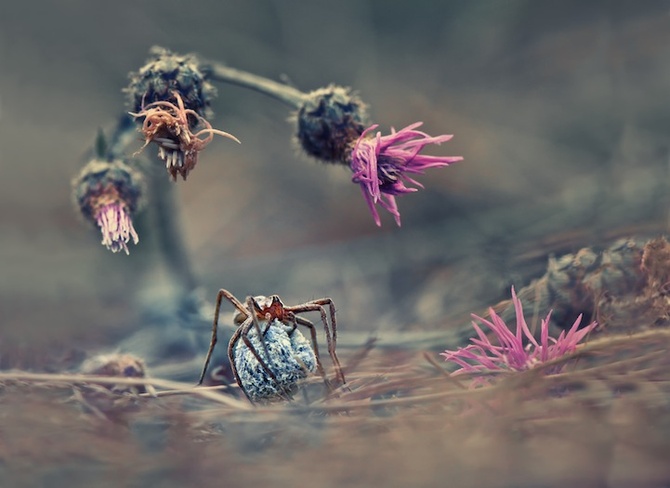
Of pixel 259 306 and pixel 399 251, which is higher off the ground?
pixel 399 251

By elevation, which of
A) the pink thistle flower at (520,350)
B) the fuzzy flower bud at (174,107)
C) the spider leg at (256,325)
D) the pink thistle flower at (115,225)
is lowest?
the pink thistle flower at (520,350)

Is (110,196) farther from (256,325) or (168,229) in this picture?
(168,229)

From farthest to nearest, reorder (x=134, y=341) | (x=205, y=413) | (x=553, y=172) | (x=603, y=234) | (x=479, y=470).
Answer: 1. (x=553, y=172)
2. (x=134, y=341)
3. (x=603, y=234)
4. (x=205, y=413)
5. (x=479, y=470)

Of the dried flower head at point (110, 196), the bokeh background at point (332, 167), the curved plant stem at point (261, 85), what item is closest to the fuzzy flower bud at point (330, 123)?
the curved plant stem at point (261, 85)

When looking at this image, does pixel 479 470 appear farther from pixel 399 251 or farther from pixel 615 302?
pixel 399 251

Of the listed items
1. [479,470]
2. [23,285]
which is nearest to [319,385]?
[479,470]

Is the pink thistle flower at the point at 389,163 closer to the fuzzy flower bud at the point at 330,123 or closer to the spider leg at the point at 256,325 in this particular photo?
the fuzzy flower bud at the point at 330,123
